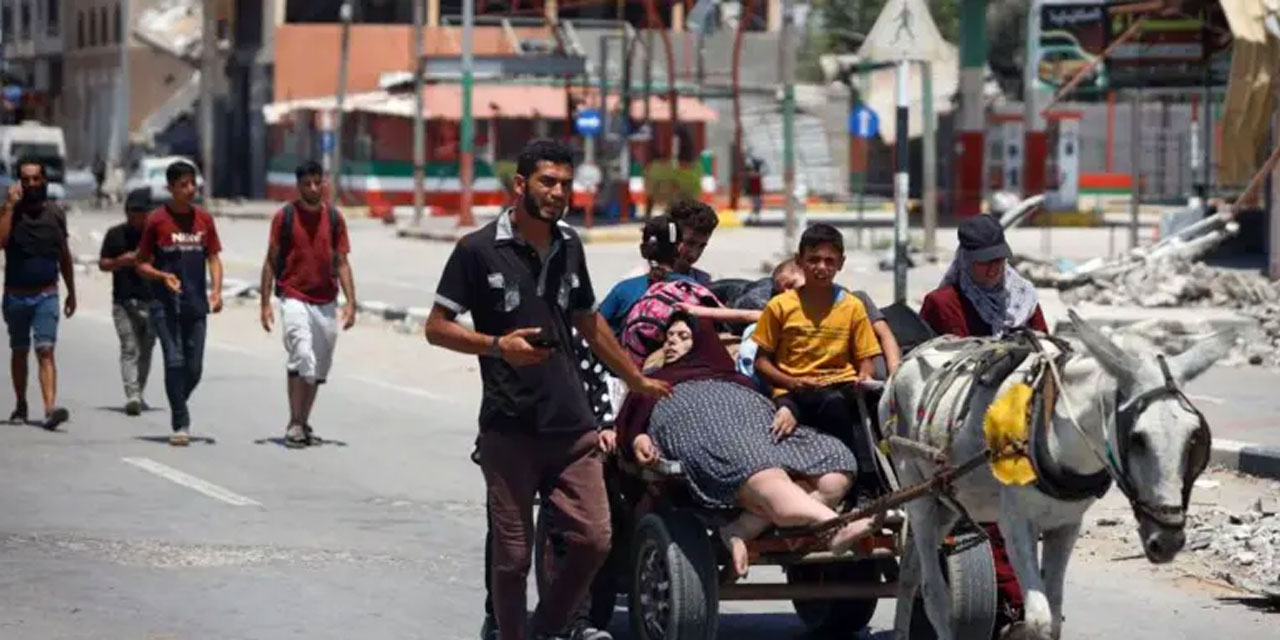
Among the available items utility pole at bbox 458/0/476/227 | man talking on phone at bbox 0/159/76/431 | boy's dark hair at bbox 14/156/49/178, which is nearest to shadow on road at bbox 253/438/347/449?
man talking on phone at bbox 0/159/76/431

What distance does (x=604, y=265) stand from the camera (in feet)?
126

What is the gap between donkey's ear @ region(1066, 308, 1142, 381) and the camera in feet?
23.5

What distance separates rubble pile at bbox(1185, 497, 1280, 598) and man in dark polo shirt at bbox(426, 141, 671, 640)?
387 cm

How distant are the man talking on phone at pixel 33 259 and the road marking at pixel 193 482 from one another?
163 centimetres

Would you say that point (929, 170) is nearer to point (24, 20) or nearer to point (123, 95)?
point (123, 95)

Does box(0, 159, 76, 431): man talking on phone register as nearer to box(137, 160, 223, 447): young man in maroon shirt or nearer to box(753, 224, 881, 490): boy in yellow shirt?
box(137, 160, 223, 447): young man in maroon shirt

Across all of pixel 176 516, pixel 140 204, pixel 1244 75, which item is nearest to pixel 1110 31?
pixel 1244 75

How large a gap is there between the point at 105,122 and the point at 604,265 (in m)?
61.2

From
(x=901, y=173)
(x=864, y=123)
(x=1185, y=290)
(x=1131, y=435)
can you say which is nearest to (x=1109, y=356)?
(x=1131, y=435)

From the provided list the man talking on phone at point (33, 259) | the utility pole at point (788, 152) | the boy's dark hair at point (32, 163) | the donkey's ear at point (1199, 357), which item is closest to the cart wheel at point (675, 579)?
the donkey's ear at point (1199, 357)

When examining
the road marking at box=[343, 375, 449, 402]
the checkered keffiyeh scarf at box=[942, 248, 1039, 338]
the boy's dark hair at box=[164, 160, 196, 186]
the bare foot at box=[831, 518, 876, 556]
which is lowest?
the road marking at box=[343, 375, 449, 402]

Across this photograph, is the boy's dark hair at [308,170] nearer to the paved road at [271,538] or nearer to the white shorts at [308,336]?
the white shorts at [308,336]

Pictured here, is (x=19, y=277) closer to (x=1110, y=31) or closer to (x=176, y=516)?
(x=176, y=516)

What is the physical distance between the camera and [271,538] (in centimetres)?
1235
